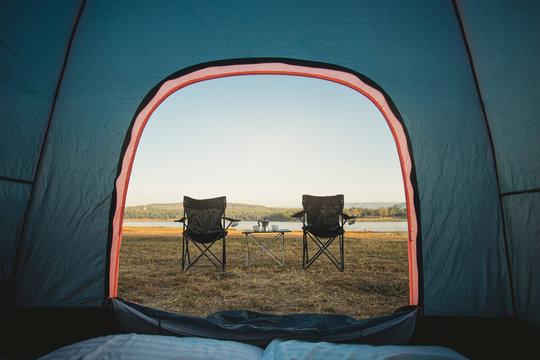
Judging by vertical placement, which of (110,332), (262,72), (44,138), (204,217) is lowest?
(110,332)

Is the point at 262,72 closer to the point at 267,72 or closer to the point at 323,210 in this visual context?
the point at 267,72

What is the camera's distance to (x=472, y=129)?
144cm

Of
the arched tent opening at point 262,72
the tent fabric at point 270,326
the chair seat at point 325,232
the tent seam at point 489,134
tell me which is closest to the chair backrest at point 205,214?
the chair seat at point 325,232

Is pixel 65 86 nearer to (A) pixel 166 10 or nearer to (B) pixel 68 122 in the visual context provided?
(B) pixel 68 122

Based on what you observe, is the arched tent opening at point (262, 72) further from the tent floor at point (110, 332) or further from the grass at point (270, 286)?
the grass at point (270, 286)

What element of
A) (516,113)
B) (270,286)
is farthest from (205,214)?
(516,113)

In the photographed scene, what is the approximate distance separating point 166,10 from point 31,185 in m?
1.31

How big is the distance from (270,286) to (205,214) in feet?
4.12

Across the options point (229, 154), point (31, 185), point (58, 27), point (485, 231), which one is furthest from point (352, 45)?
point (229, 154)

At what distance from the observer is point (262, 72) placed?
1589 mm

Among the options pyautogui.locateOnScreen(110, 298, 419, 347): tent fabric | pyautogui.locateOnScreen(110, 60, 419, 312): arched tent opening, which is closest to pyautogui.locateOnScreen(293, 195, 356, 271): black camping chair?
pyautogui.locateOnScreen(110, 60, 419, 312): arched tent opening

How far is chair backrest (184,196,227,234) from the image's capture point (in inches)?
124

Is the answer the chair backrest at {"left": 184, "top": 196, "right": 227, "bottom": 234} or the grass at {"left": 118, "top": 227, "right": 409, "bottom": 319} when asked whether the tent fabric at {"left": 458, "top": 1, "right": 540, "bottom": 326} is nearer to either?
the grass at {"left": 118, "top": 227, "right": 409, "bottom": 319}

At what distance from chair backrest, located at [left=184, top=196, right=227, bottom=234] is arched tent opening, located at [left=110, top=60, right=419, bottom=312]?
1595mm
